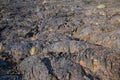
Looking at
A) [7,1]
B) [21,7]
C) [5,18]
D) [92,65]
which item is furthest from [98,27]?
[7,1]

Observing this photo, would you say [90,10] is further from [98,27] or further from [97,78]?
[97,78]

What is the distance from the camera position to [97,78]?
20.6 feet

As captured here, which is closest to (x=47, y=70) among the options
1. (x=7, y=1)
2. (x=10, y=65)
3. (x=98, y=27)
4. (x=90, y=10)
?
(x=10, y=65)

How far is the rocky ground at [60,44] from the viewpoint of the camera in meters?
6.52

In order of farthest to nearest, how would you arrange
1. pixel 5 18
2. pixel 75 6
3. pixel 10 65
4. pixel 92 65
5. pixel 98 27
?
pixel 75 6 < pixel 5 18 < pixel 98 27 < pixel 10 65 < pixel 92 65

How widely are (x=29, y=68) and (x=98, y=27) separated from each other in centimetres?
438

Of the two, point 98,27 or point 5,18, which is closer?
point 98,27

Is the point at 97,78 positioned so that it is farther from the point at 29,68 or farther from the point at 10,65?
the point at 10,65

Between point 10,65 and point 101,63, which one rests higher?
point 101,63

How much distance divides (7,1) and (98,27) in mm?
10267

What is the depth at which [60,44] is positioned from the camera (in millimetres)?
8219

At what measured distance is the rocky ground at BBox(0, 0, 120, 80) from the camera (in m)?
6.52

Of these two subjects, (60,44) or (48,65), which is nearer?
(48,65)

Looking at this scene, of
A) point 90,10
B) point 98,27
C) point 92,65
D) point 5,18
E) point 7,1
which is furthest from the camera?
point 7,1
